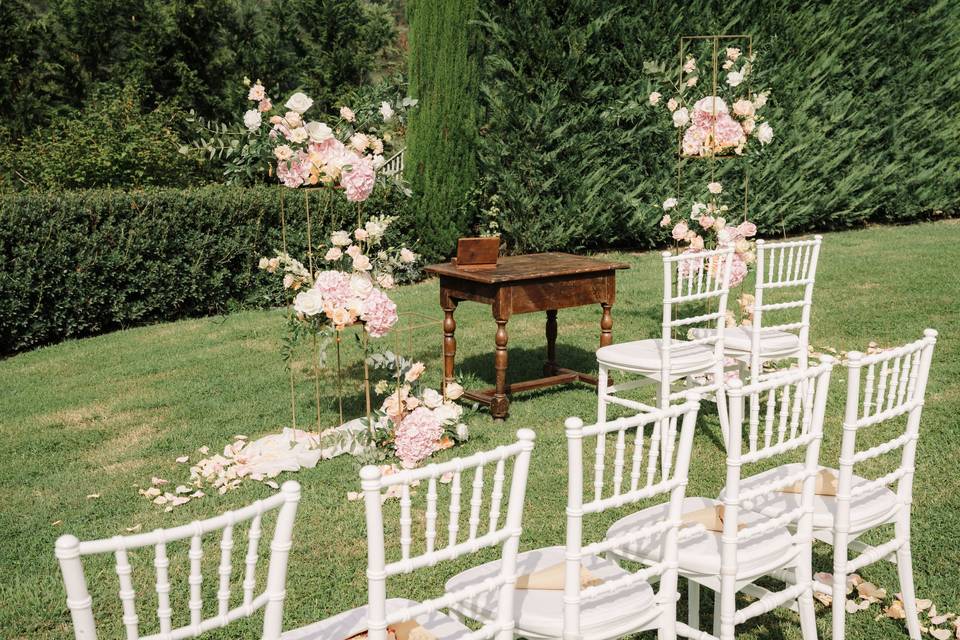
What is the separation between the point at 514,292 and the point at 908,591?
9.48 ft

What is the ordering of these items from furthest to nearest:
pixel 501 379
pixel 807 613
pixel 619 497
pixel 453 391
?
pixel 501 379, pixel 453 391, pixel 807 613, pixel 619 497

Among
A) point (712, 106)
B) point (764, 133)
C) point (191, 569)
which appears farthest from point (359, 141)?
point (191, 569)

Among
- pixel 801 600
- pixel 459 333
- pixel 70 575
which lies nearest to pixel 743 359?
pixel 801 600

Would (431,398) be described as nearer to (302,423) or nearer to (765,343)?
(302,423)

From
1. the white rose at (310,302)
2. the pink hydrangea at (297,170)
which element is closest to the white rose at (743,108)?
the pink hydrangea at (297,170)

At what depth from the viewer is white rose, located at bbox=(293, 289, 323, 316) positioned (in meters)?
4.84

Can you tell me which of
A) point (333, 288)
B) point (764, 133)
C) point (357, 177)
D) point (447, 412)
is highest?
point (764, 133)

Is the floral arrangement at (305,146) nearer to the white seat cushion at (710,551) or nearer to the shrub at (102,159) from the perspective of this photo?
the white seat cushion at (710,551)

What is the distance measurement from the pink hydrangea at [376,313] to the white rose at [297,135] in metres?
0.91

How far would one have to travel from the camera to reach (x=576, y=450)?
216cm

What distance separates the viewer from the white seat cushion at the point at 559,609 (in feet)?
7.60

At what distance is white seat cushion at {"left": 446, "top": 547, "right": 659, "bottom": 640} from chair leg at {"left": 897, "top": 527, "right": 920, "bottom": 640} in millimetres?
1233

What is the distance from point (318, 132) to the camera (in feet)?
15.8

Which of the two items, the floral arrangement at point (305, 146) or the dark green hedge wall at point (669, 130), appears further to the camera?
the dark green hedge wall at point (669, 130)
